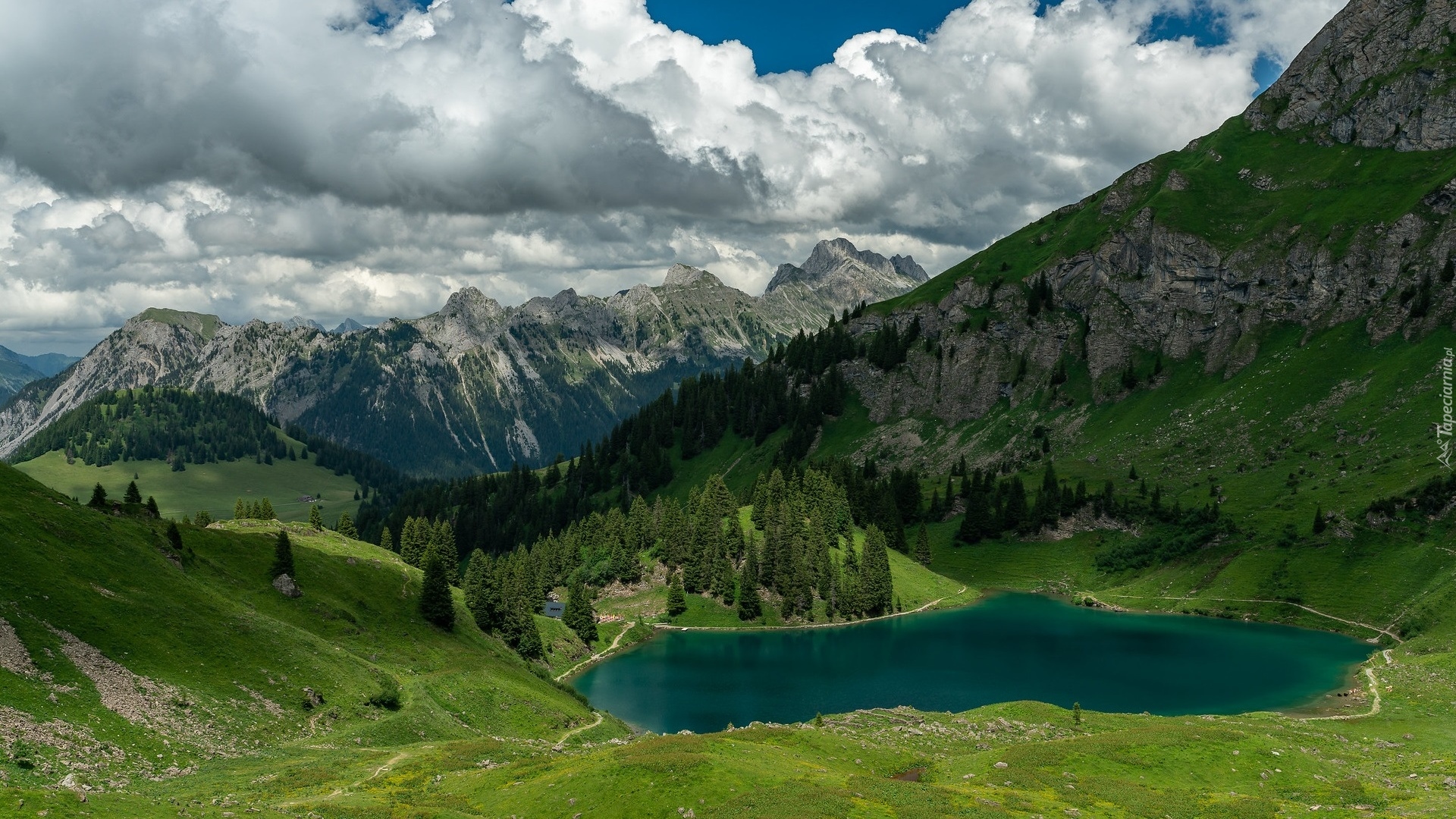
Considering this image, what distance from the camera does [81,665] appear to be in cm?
5191

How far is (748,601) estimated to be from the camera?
478ft

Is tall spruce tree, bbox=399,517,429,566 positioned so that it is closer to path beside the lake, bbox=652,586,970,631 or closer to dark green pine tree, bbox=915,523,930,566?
path beside the lake, bbox=652,586,970,631

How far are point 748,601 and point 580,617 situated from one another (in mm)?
31652

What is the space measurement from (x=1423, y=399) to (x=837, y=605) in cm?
12196

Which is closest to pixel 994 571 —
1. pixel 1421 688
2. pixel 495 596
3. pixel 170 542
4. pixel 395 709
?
pixel 1421 688

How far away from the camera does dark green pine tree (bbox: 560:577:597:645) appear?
5037 inches

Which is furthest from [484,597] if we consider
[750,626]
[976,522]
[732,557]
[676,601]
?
[976,522]

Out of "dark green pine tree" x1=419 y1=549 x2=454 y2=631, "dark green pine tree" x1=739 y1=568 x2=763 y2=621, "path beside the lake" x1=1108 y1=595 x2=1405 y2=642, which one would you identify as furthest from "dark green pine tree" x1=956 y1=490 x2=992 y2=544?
"dark green pine tree" x1=419 y1=549 x2=454 y2=631

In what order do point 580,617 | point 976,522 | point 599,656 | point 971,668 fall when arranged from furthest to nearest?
point 976,522 → point 580,617 → point 599,656 → point 971,668

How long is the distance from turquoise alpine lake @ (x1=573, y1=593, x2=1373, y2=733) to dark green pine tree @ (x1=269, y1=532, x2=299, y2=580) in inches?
1517

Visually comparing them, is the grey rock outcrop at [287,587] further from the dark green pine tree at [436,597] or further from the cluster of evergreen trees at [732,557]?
the cluster of evergreen trees at [732,557]

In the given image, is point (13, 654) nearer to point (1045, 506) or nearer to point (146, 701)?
point (146, 701)

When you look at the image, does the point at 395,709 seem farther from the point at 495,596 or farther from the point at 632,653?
the point at 632,653

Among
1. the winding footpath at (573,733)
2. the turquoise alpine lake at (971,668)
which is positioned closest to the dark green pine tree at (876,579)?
the turquoise alpine lake at (971,668)
